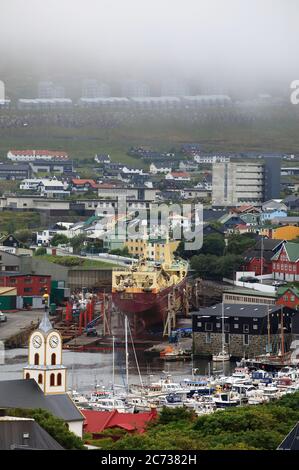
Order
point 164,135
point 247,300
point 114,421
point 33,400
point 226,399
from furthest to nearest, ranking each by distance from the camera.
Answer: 1. point 164,135
2. point 247,300
3. point 226,399
4. point 114,421
5. point 33,400

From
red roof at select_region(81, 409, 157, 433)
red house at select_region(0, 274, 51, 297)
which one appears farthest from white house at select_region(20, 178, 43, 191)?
red roof at select_region(81, 409, 157, 433)

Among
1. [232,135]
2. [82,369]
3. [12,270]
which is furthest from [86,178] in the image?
[82,369]

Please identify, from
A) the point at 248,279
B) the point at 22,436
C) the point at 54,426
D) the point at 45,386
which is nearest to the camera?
the point at 22,436

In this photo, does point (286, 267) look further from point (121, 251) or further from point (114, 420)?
point (114, 420)

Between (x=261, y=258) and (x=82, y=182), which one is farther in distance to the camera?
(x=82, y=182)

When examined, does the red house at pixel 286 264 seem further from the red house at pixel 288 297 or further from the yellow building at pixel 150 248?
the red house at pixel 288 297
